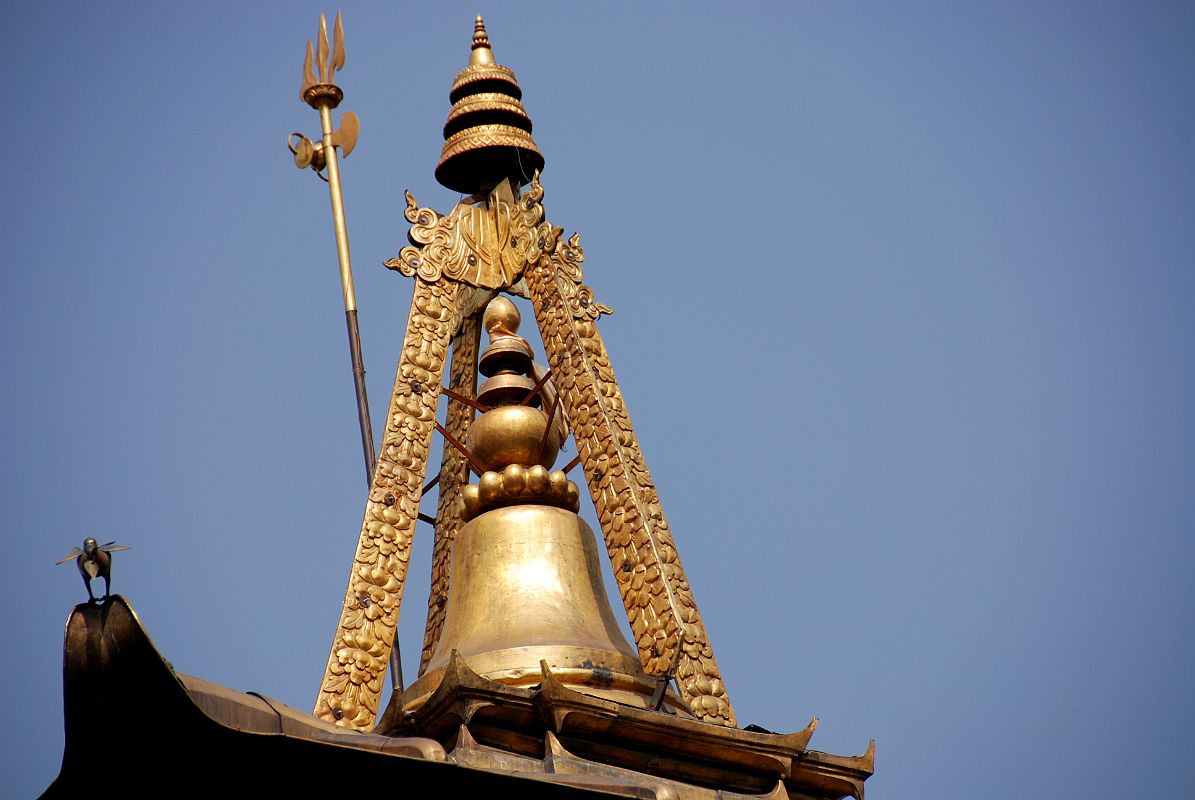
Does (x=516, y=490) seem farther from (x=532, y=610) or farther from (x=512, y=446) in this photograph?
(x=532, y=610)

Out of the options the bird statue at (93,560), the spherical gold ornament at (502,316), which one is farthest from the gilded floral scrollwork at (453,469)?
the bird statue at (93,560)

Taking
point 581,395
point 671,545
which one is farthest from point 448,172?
point 671,545

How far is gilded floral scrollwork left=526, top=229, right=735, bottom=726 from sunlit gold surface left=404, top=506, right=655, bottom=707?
0.59ft

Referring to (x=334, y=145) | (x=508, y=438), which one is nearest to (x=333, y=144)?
(x=334, y=145)

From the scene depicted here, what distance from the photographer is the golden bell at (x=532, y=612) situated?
9305mm

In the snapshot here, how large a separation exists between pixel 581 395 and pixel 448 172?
1884 mm

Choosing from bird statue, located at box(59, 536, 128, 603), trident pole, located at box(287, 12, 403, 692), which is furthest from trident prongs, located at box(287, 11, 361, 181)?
bird statue, located at box(59, 536, 128, 603)

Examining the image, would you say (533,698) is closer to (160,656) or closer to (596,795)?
(596,795)

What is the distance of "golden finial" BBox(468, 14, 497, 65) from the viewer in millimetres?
12398

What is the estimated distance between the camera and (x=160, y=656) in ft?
20.7

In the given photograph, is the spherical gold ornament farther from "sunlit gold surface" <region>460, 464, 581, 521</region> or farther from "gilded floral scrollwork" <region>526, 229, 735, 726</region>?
"sunlit gold surface" <region>460, 464, 581, 521</region>

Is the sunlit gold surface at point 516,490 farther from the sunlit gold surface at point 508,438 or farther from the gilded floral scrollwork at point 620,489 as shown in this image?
the gilded floral scrollwork at point 620,489

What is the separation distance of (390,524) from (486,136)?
2687 mm

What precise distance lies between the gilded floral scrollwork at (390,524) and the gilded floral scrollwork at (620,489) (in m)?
0.59
